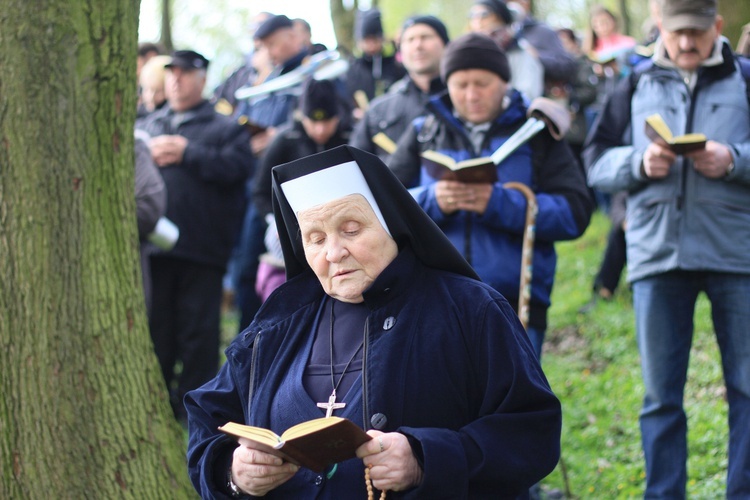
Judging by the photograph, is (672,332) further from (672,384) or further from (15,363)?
(15,363)

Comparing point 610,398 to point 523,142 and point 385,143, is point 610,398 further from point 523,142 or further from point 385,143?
point 523,142

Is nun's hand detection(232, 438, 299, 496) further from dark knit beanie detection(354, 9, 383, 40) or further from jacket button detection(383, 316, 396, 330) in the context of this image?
dark knit beanie detection(354, 9, 383, 40)

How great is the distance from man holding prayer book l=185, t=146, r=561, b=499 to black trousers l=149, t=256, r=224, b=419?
3.98 m

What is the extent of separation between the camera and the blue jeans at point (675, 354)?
5.10 meters

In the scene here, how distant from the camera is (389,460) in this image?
2.90 metres

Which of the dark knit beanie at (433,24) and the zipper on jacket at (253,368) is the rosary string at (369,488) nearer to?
the zipper on jacket at (253,368)

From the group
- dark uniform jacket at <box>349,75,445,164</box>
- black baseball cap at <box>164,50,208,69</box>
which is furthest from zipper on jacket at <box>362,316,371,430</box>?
black baseball cap at <box>164,50,208,69</box>

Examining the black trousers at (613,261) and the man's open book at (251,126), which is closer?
the man's open book at (251,126)

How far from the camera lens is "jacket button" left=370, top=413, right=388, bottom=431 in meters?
3.07

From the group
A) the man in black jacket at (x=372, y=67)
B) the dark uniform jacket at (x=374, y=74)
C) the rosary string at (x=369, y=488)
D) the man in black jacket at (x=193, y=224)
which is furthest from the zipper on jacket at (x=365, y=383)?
the dark uniform jacket at (x=374, y=74)

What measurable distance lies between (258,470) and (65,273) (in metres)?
1.67

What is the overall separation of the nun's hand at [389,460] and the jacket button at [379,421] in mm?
123

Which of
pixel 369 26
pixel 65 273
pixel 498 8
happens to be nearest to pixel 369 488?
pixel 65 273

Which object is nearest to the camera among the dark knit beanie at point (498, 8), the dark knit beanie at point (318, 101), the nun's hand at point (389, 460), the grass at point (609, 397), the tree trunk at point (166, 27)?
the nun's hand at point (389, 460)
